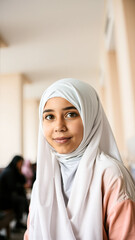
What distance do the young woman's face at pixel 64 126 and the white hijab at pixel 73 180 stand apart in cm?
2

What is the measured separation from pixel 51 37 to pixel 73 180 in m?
4.31

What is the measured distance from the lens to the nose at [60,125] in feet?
2.34

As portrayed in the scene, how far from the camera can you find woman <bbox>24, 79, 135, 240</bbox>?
0.63 metres

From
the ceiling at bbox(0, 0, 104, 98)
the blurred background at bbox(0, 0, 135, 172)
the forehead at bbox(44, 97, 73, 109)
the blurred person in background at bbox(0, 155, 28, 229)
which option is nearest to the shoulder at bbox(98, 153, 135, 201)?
the forehead at bbox(44, 97, 73, 109)

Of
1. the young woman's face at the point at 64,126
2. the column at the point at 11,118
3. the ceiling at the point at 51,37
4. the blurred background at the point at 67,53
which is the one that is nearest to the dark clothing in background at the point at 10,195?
the blurred background at the point at 67,53

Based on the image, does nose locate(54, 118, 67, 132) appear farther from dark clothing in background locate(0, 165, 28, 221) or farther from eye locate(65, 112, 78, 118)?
dark clothing in background locate(0, 165, 28, 221)

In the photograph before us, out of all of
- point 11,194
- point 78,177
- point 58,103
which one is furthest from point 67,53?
point 78,177

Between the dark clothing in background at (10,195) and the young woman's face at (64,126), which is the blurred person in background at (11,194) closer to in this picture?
the dark clothing in background at (10,195)

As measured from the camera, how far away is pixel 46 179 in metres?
0.78

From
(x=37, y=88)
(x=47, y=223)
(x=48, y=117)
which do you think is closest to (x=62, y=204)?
Answer: (x=47, y=223)

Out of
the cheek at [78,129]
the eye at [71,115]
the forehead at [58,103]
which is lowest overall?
the cheek at [78,129]

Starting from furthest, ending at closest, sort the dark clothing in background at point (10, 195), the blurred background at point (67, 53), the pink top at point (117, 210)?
the dark clothing in background at point (10, 195) < the blurred background at point (67, 53) < the pink top at point (117, 210)

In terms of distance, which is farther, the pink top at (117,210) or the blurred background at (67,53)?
the blurred background at (67,53)

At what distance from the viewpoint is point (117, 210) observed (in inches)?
23.9
